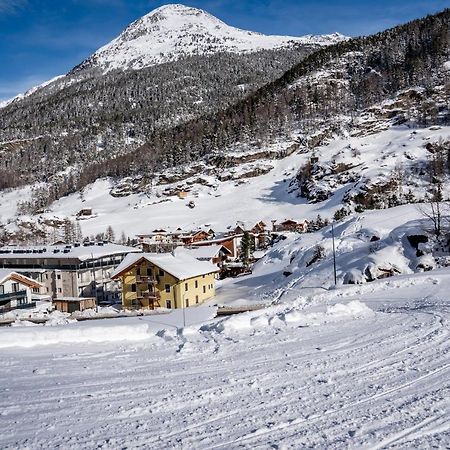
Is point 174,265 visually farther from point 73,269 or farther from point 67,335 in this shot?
point 67,335

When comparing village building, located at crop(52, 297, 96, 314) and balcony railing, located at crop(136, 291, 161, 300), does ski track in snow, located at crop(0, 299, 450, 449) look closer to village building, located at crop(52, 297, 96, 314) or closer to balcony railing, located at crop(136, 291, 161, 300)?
balcony railing, located at crop(136, 291, 161, 300)

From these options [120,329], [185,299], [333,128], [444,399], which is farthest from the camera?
[333,128]

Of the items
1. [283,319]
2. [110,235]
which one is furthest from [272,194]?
[283,319]

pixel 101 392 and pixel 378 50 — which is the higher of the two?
pixel 378 50

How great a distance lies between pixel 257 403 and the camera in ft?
21.9

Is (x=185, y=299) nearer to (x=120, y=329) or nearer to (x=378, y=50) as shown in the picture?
(x=120, y=329)

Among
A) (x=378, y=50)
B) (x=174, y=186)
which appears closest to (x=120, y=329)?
(x=174, y=186)

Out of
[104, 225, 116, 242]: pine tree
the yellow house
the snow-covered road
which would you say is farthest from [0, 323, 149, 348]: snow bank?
[104, 225, 116, 242]: pine tree

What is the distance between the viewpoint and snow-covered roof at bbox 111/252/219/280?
35.3 m

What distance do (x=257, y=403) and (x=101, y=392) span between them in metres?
2.58

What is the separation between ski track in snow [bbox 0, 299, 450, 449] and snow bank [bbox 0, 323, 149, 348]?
494mm

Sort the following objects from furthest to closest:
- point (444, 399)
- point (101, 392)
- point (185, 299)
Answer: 1. point (185, 299)
2. point (101, 392)
3. point (444, 399)

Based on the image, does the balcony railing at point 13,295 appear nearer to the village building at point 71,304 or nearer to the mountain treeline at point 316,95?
the village building at point 71,304

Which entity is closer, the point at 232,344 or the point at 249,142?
the point at 232,344
